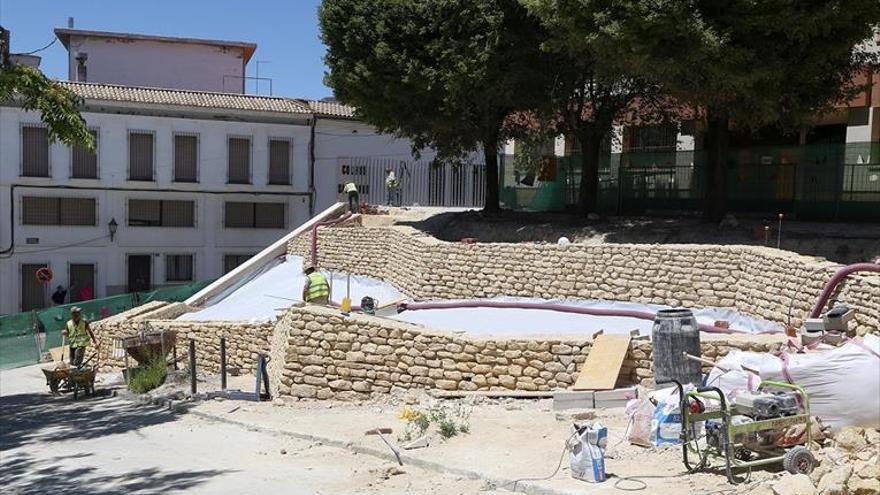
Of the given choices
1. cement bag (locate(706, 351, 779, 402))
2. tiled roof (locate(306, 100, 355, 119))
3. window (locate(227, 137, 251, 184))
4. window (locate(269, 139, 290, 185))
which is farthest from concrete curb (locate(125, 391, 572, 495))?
tiled roof (locate(306, 100, 355, 119))

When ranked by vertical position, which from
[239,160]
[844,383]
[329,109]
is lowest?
[844,383]

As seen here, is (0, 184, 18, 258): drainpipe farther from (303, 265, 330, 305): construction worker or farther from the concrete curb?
(303, 265, 330, 305): construction worker

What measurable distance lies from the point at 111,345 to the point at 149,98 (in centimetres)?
1537

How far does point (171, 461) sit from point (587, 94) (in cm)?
1579

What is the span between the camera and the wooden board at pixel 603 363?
10578 mm

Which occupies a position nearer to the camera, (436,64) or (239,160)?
(436,64)

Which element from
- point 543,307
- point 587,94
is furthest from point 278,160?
point 543,307

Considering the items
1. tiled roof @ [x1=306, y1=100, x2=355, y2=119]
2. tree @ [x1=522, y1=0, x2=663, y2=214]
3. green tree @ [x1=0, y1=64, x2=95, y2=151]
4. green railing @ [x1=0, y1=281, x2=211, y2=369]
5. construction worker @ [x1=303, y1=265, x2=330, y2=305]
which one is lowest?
green railing @ [x1=0, y1=281, x2=211, y2=369]

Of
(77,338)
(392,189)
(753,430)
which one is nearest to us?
→ (753,430)

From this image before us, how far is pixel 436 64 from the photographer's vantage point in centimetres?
2181

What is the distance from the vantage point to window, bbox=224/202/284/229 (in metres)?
35.8

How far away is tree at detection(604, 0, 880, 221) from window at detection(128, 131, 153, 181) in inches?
881

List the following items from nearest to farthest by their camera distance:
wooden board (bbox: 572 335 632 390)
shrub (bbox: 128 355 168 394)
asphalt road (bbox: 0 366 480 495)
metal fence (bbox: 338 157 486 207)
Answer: asphalt road (bbox: 0 366 480 495), wooden board (bbox: 572 335 632 390), shrub (bbox: 128 355 168 394), metal fence (bbox: 338 157 486 207)

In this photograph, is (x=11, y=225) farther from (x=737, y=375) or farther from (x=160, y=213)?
(x=737, y=375)
